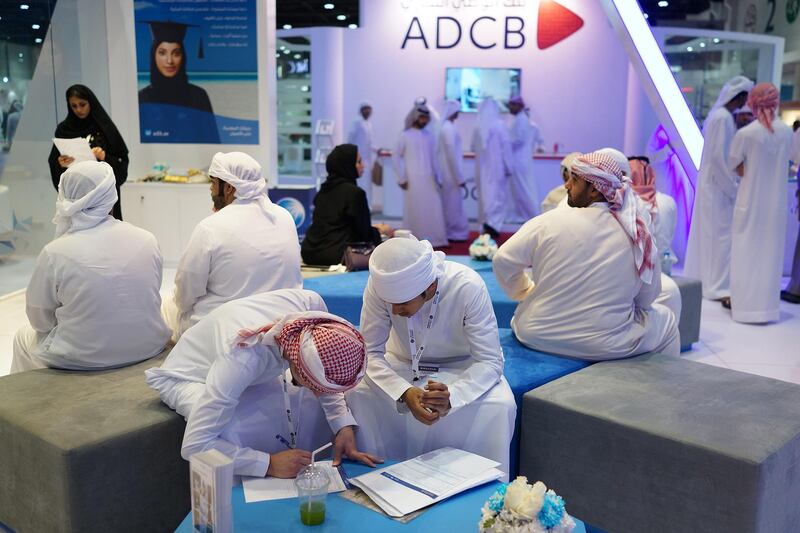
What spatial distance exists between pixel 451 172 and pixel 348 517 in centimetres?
785

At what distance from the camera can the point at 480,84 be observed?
39.4 feet

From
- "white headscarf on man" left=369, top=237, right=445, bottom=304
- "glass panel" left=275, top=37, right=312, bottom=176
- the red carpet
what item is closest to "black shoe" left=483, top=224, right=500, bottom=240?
the red carpet

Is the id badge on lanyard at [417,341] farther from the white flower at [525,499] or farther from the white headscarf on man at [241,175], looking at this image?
the white headscarf on man at [241,175]

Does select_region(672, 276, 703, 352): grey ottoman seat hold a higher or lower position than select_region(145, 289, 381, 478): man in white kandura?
lower

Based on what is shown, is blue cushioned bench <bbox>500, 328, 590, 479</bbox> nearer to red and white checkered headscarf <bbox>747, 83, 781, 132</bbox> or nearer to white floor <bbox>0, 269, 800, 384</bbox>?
white floor <bbox>0, 269, 800, 384</bbox>

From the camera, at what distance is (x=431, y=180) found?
9.23 meters

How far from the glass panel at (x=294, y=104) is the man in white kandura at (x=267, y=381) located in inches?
425

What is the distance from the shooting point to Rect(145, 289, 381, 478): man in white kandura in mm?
2246

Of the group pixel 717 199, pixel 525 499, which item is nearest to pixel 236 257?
pixel 525 499

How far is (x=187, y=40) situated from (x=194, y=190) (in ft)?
5.05

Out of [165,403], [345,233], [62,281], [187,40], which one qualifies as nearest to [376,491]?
[165,403]

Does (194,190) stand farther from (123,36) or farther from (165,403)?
(165,403)

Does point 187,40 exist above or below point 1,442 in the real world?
above

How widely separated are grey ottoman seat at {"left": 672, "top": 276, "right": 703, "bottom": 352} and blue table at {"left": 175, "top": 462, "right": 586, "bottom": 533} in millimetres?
3158
